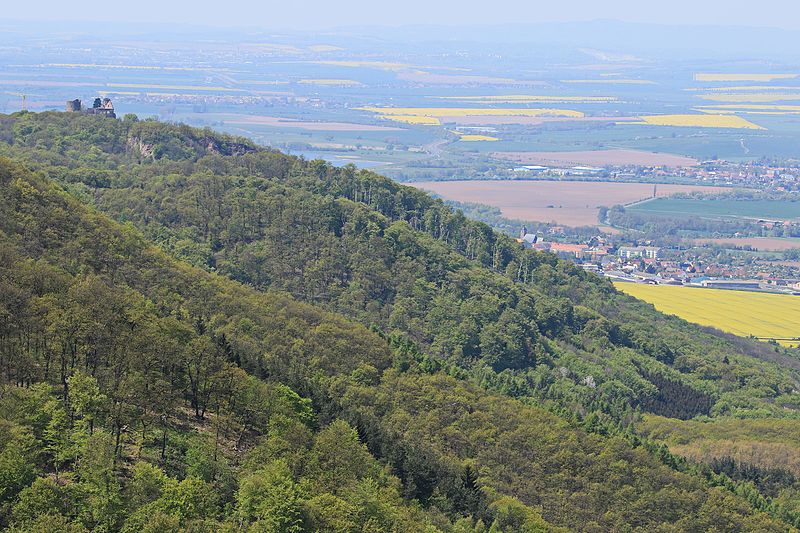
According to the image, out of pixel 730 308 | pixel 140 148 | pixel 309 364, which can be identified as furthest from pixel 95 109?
pixel 309 364

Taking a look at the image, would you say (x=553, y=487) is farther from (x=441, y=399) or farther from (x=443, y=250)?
(x=443, y=250)

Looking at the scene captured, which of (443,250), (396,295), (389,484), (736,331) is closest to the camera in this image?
(389,484)

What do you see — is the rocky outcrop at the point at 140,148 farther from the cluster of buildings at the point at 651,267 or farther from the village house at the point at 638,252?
the village house at the point at 638,252

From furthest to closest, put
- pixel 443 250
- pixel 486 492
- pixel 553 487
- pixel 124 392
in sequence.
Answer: pixel 443 250 → pixel 553 487 → pixel 486 492 → pixel 124 392

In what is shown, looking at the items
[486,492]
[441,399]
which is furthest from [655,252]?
[486,492]

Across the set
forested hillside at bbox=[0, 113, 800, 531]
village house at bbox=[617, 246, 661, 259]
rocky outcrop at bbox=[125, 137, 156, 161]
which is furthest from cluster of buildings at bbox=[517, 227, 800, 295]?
rocky outcrop at bbox=[125, 137, 156, 161]

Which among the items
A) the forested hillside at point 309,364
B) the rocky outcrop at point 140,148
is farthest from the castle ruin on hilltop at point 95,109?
the rocky outcrop at point 140,148

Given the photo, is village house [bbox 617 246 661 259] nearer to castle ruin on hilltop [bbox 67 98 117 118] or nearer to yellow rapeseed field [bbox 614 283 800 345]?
yellow rapeseed field [bbox 614 283 800 345]
